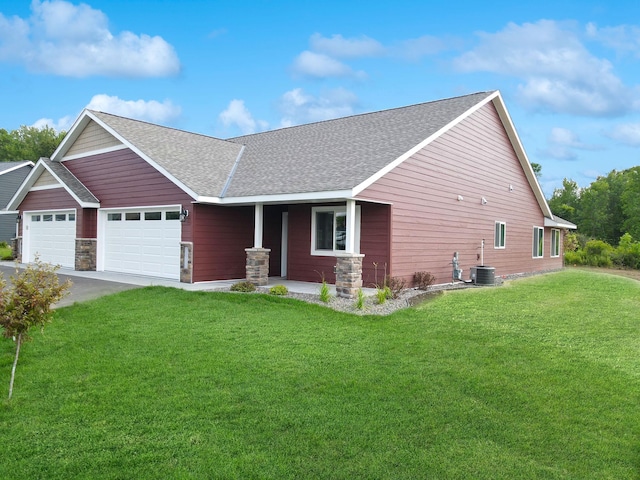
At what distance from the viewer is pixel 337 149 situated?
1452 cm

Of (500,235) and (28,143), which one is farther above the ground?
(28,143)

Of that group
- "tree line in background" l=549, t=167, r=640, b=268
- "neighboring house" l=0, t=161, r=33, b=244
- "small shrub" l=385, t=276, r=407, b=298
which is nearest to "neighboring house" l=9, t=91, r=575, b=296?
"small shrub" l=385, t=276, r=407, b=298

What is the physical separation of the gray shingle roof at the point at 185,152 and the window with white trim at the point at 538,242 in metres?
13.3

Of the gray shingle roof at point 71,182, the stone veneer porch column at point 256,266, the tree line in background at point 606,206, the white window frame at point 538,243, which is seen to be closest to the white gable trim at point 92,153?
the gray shingle roof at point 71,182

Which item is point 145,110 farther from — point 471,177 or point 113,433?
point 113,433

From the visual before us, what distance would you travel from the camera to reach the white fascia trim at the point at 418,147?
1118 centimetres

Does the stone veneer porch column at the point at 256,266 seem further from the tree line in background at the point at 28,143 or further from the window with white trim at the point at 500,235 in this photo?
the tree line in background at the point at 28,143

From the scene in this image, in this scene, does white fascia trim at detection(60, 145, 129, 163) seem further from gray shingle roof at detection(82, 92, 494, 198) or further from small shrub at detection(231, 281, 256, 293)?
small shrub at detection(231, 281, 256, 293)

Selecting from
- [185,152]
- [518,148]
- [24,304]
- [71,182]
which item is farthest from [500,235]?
[24,304]

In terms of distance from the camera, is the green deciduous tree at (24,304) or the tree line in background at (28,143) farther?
the tree line in background at (28,143)

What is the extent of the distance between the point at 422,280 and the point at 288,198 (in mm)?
4404

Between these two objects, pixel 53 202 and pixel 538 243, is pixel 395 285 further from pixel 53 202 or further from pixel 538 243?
pixel 53 202

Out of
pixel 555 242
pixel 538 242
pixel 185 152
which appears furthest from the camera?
pixel 555 242

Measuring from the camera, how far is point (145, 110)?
4753 centimetres
